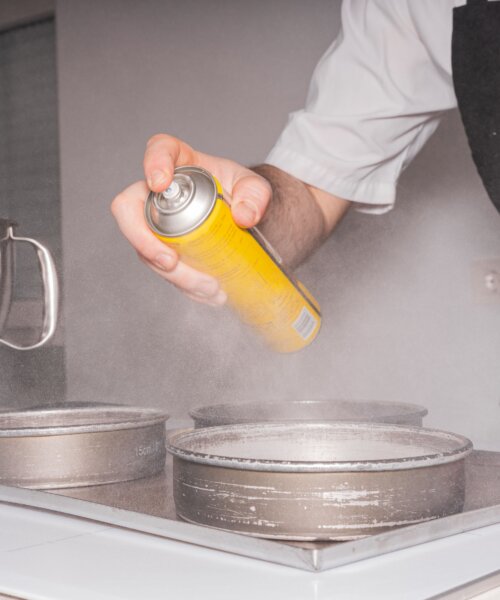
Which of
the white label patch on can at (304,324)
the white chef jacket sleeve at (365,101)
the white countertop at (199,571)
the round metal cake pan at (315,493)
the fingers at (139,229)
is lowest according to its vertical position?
the white countertop at (199,571)

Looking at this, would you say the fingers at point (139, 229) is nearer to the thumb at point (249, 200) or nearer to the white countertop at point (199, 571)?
the thumb at point (249, 200)

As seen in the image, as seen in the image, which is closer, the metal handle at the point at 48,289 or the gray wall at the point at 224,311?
the metal handle at the point at 48,289

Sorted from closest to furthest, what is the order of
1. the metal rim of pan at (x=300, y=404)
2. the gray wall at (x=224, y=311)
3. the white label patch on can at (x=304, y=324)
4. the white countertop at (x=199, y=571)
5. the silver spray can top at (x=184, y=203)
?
1. the white countertop at (x=199, y=571)
2. the silver spray can top at (x=184, y=203)
3. the metal rim of pan at (x=300, y=404)
4. the white label patch on can at (x=304, y=324)
5. the gray wall at (x=224, y=311)

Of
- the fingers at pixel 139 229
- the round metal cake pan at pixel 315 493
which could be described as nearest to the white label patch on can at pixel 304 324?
the fingers at pixel 139 229

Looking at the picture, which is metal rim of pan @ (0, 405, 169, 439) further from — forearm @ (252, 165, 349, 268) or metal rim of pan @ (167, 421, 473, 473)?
forearm @ (252, 165, 349, 268)

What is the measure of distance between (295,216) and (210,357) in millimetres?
1493

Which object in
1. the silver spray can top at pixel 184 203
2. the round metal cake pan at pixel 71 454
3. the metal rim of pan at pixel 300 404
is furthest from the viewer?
the metal rim of pan at pixel 300 404

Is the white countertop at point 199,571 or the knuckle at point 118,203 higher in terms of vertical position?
the knuckle at point 118,203

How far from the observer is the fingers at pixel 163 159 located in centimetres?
99

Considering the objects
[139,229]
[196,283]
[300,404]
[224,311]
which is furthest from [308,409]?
[224,311]

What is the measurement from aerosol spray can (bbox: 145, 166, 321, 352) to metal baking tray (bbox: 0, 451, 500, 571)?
275 mm

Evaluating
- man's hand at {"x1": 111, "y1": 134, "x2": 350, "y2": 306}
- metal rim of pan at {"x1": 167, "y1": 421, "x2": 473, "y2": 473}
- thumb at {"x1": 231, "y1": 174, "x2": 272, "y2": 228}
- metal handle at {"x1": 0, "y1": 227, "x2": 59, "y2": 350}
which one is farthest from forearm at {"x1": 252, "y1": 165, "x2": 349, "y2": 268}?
metal rim of pan at {"x1": 167, "y1": 421, "x2": 473, "y2": 473}

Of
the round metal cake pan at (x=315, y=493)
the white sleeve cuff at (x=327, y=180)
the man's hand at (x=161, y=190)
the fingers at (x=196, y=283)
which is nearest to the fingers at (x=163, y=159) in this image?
the man's hand at (x=161, y=190)

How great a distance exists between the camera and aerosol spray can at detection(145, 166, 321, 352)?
3.20 ft
